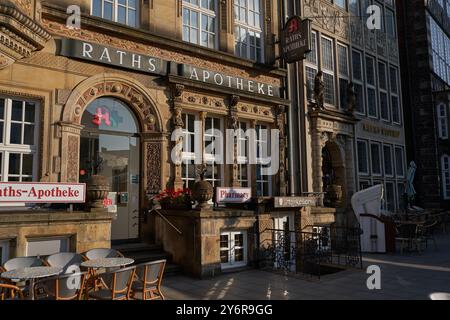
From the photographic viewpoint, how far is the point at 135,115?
9680 mm

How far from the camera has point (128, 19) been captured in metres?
9.92

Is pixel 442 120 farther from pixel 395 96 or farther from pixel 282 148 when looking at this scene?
pixel 282 148

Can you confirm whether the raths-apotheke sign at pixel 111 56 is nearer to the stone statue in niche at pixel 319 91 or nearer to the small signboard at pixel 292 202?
the small signboard at pixel 292 202

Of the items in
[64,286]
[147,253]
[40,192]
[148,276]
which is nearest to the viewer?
[64,286]

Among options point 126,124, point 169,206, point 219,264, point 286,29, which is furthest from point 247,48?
point 219,264

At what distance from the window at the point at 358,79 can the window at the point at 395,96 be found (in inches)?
125

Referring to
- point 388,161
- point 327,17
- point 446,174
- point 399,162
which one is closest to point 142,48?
point 327,17

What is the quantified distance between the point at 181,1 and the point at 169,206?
5.72 metres

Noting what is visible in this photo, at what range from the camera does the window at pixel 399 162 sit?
19438mm

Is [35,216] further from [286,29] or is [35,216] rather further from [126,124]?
[286,29]

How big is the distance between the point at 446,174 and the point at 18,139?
23.7m

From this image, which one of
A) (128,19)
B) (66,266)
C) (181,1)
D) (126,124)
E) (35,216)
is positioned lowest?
(66,266)

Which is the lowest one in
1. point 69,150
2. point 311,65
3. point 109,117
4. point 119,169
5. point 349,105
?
point 119,169

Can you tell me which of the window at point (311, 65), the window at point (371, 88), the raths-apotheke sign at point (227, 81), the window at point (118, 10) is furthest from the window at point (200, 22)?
the window at point (371, 88)
